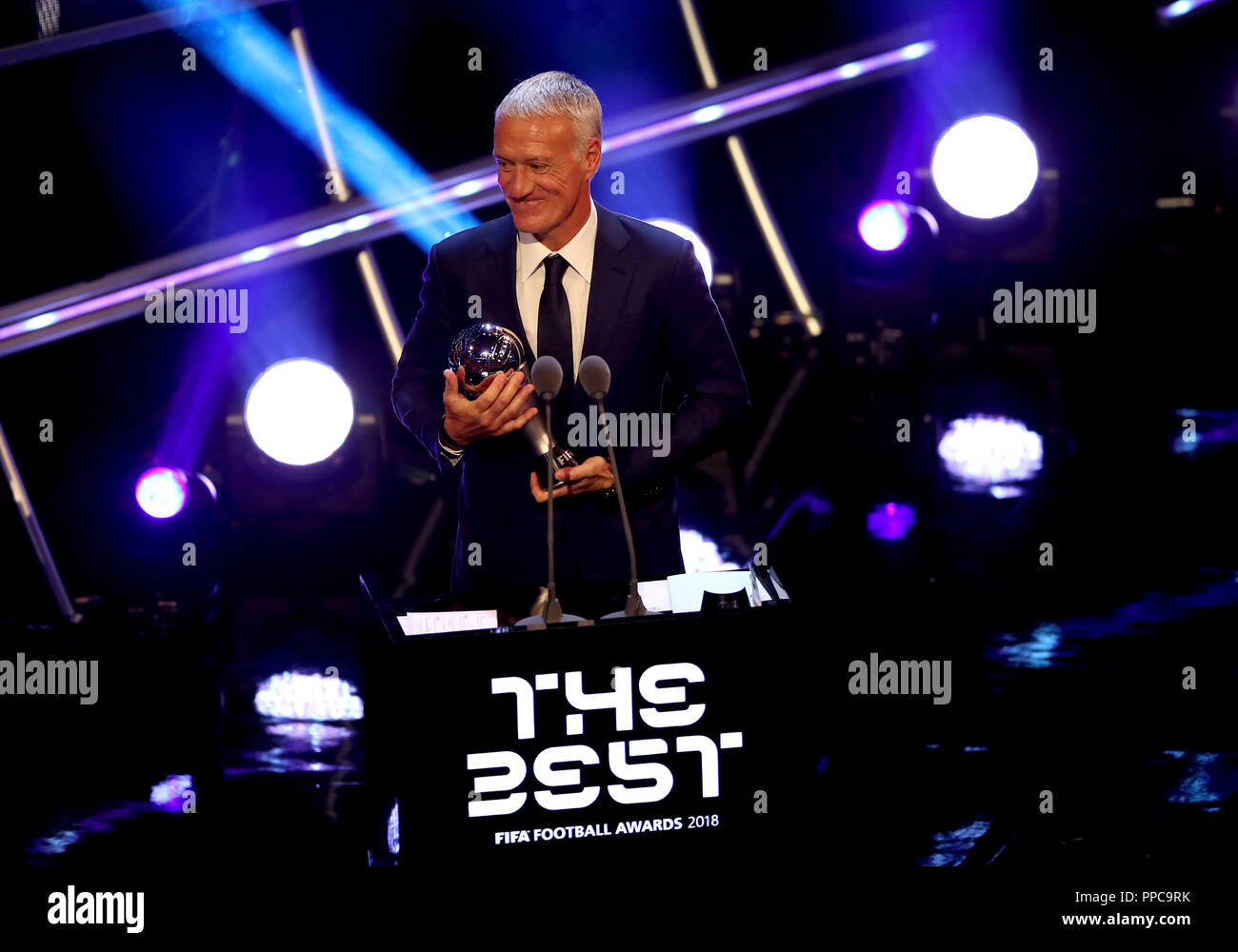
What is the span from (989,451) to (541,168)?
18.6ft

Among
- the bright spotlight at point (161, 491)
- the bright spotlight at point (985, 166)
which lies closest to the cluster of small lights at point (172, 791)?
the bright spotlight at point (161, 491)

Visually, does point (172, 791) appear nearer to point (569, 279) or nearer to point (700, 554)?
point (569, 279)

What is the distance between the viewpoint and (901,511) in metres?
7.06

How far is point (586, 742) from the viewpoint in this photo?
99.7 inches

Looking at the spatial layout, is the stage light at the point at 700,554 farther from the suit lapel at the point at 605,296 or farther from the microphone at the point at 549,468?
the microphone at the point at 549,468

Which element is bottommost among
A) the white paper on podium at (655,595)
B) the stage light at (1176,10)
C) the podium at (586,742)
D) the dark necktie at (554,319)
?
the podium at (586,742)

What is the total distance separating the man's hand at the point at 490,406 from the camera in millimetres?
2812

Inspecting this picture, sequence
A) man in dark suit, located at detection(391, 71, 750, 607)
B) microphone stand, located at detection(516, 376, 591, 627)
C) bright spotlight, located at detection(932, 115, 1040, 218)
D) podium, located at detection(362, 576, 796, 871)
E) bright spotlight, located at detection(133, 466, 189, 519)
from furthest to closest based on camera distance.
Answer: bright spotlight, located at detection(932, 115, 1040, 218)
bright spotlight, located at detection(133, 466, 189, 519)
man in dark suit, located at detection(391, 71, 750, 607)
microphone stand, located at detection(516, 376, 591, 627)
podium, located at detection(362, 576, 796, 871)

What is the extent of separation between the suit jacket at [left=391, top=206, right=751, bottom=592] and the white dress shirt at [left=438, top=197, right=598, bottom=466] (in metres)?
0.02

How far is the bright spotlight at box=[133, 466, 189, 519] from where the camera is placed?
229 inches

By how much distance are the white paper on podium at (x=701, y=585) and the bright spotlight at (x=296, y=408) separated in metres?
3.53

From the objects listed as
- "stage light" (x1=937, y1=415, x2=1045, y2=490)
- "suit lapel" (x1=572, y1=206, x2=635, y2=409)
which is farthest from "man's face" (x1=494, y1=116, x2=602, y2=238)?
"stage light" (x1=937, y1=415, x2=1045, y2=490)

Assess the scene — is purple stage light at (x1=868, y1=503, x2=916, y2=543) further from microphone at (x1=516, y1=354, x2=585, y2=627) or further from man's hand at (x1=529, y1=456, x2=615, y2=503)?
microphone at (x1=516, y1=354, x2=585, y2=627)
